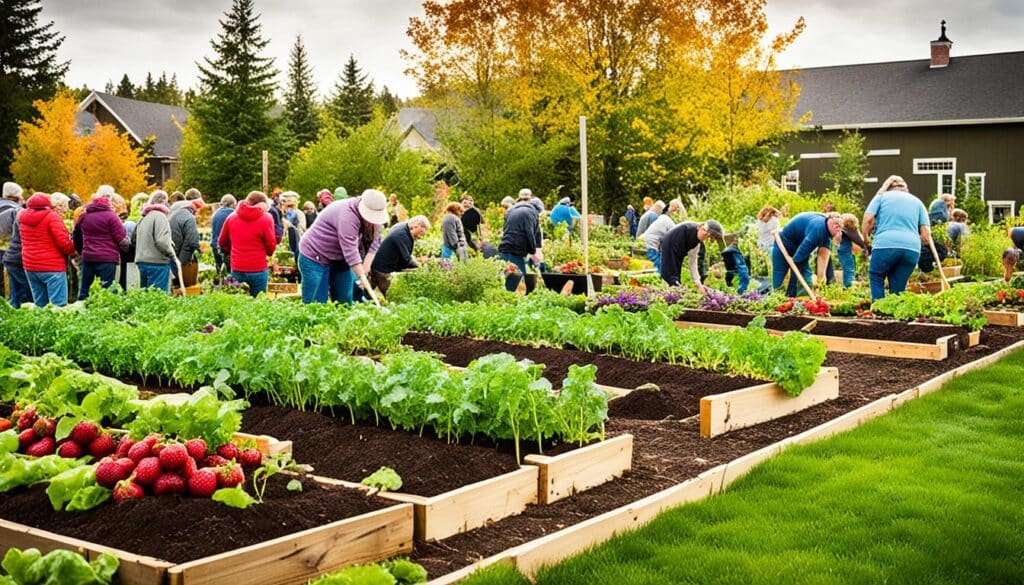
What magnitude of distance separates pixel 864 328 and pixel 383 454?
6844 millimetres

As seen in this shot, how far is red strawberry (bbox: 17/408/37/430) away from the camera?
16.7 feet

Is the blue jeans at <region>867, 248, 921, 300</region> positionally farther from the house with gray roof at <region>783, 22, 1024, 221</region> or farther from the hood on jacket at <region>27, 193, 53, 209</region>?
the house with gray roof at <region>783, 22, 1024, 221</region>

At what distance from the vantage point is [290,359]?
643 centimetres

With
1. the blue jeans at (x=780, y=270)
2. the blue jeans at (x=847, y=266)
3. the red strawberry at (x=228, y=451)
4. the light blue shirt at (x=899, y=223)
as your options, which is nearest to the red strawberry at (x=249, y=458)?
the red strawberry at (x=228, y=451)

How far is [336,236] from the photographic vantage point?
1034 cm

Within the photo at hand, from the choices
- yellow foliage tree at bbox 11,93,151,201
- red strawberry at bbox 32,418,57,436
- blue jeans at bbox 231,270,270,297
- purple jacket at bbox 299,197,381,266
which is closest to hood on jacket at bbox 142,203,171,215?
blue jeans at bbox 231,270,270,297

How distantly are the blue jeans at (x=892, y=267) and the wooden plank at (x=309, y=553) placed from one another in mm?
8419

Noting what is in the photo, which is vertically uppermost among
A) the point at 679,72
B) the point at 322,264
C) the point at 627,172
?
the point at 679,72

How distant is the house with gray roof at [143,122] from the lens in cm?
5831

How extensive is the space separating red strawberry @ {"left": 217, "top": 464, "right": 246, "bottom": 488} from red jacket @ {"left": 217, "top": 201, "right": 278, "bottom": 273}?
7.93 meters

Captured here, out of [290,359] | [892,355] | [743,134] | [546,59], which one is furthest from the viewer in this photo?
[546,59]

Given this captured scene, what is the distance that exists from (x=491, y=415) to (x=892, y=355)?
19.3ft

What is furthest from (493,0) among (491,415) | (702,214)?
(491,415)

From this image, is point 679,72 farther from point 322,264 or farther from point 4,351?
point 4,351
